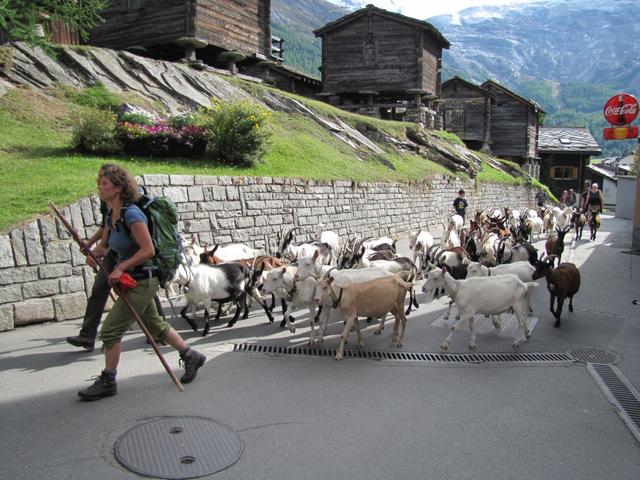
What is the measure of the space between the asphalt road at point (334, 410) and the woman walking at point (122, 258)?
0.99ft

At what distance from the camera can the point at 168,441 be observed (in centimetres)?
412

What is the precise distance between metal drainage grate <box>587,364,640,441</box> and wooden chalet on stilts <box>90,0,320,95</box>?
18.9 meters

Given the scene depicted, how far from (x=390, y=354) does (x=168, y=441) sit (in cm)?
328

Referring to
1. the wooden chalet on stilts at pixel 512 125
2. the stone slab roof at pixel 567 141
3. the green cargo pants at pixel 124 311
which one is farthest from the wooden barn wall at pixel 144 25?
the stone slab roof at pixel 567 141

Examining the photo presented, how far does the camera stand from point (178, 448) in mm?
4023

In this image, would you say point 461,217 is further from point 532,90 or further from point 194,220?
point 532,90

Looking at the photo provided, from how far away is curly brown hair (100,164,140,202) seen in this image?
461cm

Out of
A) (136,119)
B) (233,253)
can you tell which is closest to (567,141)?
(136,119)

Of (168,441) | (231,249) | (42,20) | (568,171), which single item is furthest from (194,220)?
(568,171)

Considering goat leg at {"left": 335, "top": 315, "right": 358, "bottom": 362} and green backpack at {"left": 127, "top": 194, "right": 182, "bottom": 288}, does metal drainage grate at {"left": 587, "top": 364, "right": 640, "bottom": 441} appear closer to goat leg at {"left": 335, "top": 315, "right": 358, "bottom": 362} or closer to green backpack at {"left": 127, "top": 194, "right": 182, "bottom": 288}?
goat leg at {"left": 335, "top": 315, "right": 358, "bottom": 362}

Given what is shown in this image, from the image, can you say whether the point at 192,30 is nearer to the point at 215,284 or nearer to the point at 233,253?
the point at 233,253

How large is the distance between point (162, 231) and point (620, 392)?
5.16 metres

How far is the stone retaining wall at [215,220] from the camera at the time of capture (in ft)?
23.6

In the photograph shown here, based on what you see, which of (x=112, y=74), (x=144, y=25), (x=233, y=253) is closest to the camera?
(x=233, y=253)
